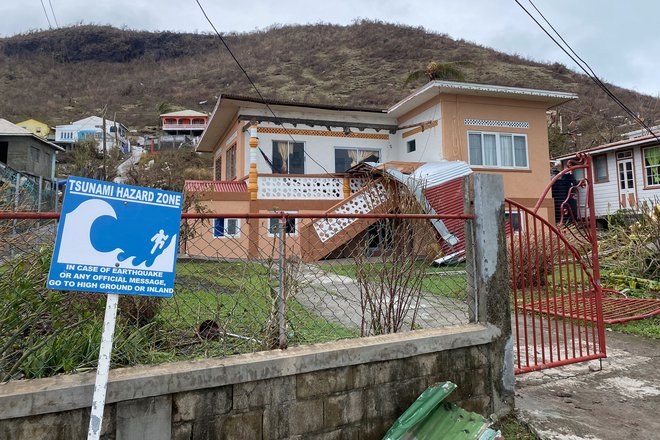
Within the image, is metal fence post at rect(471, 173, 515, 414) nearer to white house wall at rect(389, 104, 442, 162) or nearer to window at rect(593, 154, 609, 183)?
white house wall at rect(389, 104, 442, 162)

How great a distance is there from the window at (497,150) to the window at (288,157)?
22.7 feet

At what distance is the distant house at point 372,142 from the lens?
50.8ft

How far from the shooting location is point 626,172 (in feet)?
66.5

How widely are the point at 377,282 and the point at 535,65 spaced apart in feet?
241

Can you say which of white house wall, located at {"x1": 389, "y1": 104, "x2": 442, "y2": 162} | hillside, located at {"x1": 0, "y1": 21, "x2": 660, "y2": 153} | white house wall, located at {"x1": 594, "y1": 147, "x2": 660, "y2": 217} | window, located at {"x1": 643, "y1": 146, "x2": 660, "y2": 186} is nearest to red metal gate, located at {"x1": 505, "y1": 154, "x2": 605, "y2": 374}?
white house wall, located at {"x1": 389, "y1": 104, "x2": 442, "y2": 162}

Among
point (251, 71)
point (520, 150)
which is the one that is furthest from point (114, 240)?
point (251, 71)

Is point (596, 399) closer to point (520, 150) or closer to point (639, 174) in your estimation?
point (520, 150)

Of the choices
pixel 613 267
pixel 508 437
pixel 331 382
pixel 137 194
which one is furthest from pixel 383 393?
pixel 613 267

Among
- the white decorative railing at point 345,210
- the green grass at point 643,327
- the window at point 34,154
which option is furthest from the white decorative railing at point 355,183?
the window at point 34,154

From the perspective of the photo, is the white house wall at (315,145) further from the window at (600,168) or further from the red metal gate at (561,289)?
the window at (600,168)

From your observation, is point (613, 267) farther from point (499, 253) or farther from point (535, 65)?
point (535, 65)

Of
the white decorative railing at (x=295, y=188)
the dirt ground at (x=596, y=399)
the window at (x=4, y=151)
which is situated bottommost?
the dirt ground at (x=596, y=399)

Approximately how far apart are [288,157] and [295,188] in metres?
2.02

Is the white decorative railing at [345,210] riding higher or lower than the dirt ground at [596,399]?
higher
